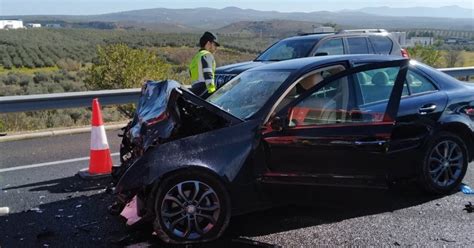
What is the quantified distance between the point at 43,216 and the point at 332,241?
9.36ft

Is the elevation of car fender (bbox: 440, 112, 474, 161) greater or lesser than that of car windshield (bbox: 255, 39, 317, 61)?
lesser

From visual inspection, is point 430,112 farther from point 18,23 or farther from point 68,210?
point 18,23

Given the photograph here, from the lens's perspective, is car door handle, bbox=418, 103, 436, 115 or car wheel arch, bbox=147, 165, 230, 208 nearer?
car wheel arch, bbox=147, 165, 230, 208

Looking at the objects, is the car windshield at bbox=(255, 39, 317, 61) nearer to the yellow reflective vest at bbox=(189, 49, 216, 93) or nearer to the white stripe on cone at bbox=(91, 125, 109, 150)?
the yellow reflective vest at bbox=(189, 49, 216, 93)

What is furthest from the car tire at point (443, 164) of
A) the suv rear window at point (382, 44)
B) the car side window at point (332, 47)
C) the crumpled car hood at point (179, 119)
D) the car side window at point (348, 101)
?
the suv rear window at point (382, 44)

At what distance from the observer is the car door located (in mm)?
4449

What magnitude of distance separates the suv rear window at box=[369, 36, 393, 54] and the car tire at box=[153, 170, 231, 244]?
7.44 metres

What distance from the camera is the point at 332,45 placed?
10336mm

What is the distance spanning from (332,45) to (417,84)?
513cm

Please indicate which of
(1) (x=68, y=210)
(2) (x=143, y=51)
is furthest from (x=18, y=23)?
(1) (x=68, y=210)

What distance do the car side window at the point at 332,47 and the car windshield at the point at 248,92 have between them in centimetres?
489

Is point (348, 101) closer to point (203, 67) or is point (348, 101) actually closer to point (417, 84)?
point (417, 84)

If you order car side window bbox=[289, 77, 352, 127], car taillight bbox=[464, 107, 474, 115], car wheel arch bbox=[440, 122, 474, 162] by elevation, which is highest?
car side window bbox=[289, 77, 352, 127]

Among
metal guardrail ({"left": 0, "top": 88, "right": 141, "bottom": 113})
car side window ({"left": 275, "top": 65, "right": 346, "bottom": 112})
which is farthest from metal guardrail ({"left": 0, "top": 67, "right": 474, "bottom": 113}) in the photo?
car side window ({"left": 275, "top": 65, "right": 346, "bottom": 112})
